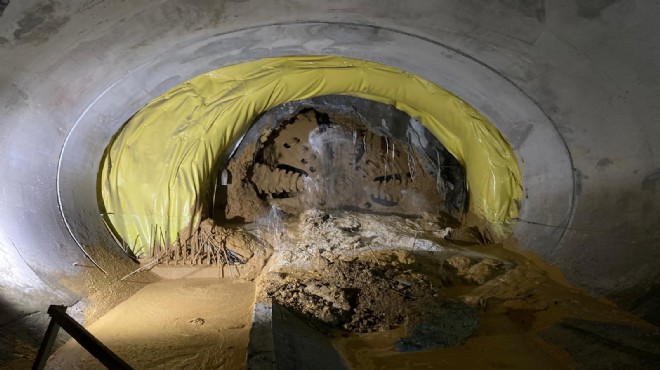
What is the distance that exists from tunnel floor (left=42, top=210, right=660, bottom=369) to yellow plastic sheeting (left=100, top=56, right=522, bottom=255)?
1.75 feet

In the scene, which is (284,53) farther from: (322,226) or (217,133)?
(322,226)

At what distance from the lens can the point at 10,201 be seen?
317 cm

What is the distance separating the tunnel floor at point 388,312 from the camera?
9.22 ft

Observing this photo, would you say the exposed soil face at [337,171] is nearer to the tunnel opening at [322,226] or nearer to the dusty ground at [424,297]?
the tunnel opening at [322,226]

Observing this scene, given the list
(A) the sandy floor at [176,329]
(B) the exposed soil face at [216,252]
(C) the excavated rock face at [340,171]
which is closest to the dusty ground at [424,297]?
(B) the exposed soil face at [216,252]

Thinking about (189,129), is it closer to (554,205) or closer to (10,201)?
(10,201)

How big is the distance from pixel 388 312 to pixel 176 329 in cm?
160

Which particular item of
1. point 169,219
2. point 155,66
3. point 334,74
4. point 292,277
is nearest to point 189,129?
point 169,219


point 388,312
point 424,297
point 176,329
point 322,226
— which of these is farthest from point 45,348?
point 322,226

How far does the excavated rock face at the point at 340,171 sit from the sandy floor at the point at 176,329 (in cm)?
186

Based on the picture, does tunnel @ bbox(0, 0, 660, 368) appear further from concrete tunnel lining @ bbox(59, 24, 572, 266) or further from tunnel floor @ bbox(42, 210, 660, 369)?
tunnel floor @ bbox(42, 210, 660, 369)

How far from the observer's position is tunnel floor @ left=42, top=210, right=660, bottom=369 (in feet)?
9.22

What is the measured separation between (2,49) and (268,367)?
2.31 metres

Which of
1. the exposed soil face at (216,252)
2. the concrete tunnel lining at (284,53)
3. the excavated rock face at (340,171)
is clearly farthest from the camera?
the excavated rock face at (340,171)
